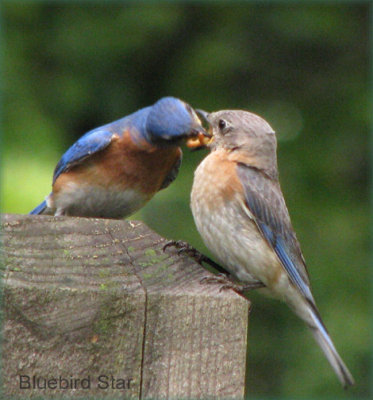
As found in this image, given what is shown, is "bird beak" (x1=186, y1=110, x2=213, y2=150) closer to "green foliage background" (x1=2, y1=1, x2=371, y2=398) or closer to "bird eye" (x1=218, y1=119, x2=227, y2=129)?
"bird eye" (x1=218, y1=119, x2=227, y2=129)

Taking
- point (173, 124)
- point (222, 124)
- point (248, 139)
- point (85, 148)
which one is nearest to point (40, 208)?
point (85, 148)

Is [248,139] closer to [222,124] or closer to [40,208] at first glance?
[222,124]

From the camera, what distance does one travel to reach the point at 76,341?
7.34 feet

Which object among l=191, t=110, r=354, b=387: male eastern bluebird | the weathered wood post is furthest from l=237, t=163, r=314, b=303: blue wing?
the weathered wood post

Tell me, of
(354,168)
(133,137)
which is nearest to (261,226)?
(133,137)

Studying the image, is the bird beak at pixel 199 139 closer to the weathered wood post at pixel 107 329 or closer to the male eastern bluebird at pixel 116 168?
the male eastern bluebird at pixel 116 168

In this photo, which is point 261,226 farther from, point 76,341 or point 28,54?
point 28,54

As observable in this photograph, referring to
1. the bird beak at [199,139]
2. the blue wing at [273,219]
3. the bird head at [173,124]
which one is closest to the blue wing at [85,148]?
the bird head at [173,124]

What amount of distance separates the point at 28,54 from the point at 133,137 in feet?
7.66

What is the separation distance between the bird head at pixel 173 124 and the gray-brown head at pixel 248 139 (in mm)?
94

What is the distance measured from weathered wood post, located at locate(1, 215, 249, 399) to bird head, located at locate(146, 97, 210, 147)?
6.18ft

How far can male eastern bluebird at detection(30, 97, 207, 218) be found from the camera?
446 centimetres

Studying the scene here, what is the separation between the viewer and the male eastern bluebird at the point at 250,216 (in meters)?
3.80

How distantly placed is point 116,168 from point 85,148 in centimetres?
21
